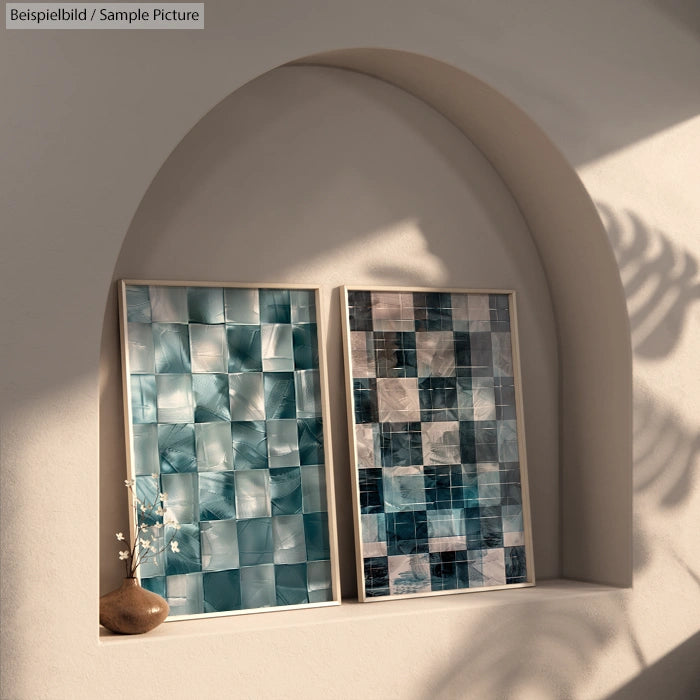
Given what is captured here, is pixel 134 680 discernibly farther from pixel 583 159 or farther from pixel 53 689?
pixel 583 159

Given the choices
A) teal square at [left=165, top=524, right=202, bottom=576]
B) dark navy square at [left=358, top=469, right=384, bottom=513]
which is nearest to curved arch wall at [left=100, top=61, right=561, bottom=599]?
dark navy square at [left=358, top=469, right=384, bottom=513]

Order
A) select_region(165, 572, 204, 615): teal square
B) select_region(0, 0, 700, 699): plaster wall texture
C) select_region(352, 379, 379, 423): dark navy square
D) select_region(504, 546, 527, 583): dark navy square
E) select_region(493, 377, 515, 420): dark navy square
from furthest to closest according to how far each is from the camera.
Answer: select_region(493, 377, 515, 420): dark navy square → select_region(504, 546, 527, 583): dark navy square → select_region(352, 379, 379, 423): dark navy square → select_region(165, 572, 204, 615): teal square → select_region(0, 0, 700, 699): plaster wall texture

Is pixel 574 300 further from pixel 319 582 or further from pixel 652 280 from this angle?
pixel 319 582

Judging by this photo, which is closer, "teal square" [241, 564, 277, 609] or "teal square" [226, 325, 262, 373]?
"teal square" [241, 564, 277, 609]

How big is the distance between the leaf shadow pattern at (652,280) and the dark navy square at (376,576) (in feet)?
4.86

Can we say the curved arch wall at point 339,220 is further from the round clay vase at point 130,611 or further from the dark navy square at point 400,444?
the round clay vase at point 130,611

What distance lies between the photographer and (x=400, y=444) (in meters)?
4.22

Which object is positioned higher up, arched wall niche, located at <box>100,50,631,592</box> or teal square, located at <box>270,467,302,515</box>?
arched wall niche, located at <box>100,50,631,592</box>

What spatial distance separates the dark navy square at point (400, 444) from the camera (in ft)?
13.7

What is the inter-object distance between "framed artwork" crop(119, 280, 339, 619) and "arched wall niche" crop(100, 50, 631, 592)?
0.36 ft

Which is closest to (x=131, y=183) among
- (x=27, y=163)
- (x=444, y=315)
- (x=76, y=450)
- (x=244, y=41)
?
(x=27, y=163)

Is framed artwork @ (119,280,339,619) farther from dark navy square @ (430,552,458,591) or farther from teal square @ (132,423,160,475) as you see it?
dark navy square @ (430,552,458,591)

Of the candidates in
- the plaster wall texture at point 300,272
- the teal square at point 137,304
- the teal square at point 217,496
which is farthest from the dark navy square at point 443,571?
the teal square at point 137,304

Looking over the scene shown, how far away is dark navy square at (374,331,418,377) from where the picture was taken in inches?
167
